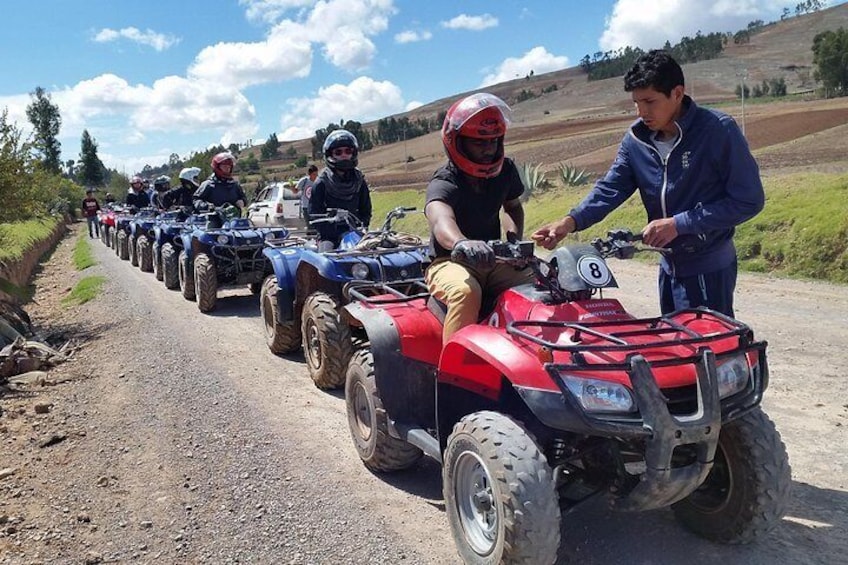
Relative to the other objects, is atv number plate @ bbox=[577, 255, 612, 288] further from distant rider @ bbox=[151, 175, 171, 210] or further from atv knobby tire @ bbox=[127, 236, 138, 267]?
distant rider @ bbox=[151, 175, 171, 210]

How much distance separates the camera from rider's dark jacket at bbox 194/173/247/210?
12.2 metres

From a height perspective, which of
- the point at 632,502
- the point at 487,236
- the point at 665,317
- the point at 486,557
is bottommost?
the point at 486,557

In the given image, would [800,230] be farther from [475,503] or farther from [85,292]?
[85,292]

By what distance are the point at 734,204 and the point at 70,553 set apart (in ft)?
12.6

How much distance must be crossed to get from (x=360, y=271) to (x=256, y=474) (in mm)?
2188

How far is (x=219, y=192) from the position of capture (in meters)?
12.2

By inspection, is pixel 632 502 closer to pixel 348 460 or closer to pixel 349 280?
pixel 348 460

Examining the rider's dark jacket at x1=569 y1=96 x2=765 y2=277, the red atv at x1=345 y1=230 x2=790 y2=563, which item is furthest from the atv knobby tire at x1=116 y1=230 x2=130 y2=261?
the rider's dark jacket at x1=569 y1=96 x2=765 y2=277

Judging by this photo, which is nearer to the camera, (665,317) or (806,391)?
(665,317)

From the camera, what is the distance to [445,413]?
371cm

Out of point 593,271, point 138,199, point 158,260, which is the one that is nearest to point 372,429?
point 593,271

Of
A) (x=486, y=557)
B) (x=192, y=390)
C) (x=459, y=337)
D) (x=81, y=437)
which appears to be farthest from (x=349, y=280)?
(x=486, y=557)

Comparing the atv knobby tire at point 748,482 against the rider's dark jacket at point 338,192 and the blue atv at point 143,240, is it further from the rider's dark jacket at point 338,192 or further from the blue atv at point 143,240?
the blue atv at point 143,240

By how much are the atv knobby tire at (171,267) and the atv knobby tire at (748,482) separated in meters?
10.8
